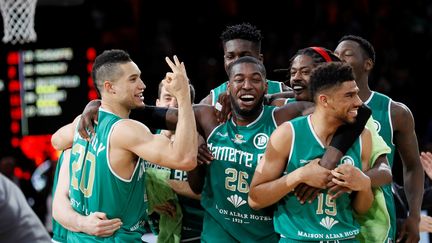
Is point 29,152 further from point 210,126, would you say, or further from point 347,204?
point 347,204

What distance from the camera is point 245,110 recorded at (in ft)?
16.3

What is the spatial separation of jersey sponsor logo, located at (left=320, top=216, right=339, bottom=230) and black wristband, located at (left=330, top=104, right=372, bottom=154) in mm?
339

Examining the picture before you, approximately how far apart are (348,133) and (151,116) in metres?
1.18

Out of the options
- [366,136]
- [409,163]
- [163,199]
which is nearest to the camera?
[366,136]

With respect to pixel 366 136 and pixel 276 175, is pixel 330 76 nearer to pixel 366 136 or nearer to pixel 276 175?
pixel 366 136

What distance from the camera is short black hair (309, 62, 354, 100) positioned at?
4.59 metres

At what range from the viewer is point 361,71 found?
5.57 meters

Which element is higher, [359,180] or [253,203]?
[359,180]

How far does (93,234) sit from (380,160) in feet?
4.94

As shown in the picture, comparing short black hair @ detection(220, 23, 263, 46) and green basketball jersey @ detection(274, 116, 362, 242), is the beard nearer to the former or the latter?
green basketball jersey @ detection(274, 116, 362, 242)

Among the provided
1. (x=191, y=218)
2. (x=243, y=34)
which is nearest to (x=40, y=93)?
(x=243, y=34)

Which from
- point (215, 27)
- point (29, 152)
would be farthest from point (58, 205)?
point (215, 27)

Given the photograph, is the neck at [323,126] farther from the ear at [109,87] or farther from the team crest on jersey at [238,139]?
the ear at [109,87]

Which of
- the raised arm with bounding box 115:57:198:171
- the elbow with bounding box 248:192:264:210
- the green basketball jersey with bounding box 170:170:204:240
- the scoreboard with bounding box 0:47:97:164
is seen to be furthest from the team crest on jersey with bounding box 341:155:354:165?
the scoreboard with bounding box 0:47:97:164
